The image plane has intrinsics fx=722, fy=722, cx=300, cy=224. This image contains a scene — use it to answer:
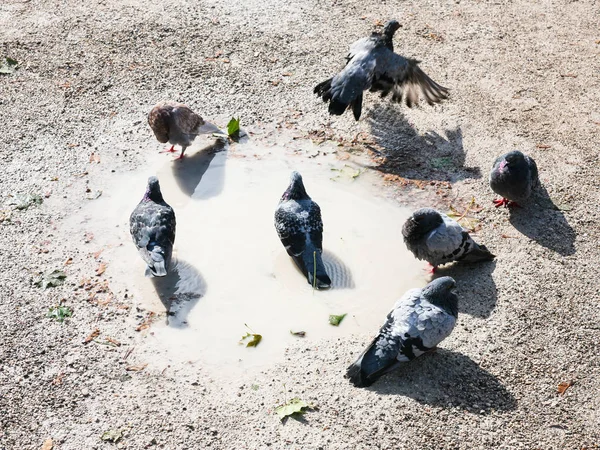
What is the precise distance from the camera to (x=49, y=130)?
8492 mm

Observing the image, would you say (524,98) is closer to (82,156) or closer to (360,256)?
(360,256)

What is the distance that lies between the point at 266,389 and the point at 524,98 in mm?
5362

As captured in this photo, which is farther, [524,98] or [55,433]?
[524,98]

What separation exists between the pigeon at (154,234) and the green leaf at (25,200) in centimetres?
136

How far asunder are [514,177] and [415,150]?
1.53 meters

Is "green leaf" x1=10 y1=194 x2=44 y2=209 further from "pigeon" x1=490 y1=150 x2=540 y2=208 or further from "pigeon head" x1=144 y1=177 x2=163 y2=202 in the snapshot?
"pigeon" x1=490 y1=150 x2=540 y2=208

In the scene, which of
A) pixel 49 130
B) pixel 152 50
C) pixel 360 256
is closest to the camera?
pixel 360 256

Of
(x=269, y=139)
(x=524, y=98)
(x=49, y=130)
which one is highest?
(x=524, y=98)

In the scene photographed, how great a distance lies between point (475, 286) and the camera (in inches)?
248

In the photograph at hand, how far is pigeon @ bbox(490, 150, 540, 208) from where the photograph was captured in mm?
6898

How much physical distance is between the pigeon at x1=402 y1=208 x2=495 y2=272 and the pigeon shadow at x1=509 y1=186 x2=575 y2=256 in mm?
811

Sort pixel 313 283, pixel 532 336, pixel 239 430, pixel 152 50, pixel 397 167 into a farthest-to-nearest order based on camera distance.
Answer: pixel 152 50 < pixel 397 167 < pixel 313 283 < pixel 532 336 < pixel 239 430

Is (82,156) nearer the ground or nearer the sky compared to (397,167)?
nearer the ground

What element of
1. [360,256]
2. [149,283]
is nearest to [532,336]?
[360,256]
